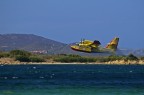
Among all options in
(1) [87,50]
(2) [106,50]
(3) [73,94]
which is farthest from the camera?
(2) [106,50]

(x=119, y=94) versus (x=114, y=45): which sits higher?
(x=114, y=45)

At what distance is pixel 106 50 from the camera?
574 feet

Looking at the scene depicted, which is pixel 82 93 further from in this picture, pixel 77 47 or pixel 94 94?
pixel 77 47

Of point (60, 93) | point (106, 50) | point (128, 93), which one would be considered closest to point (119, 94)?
point (128, 93)

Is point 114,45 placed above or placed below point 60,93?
above

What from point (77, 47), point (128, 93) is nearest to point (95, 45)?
point (77, 47)

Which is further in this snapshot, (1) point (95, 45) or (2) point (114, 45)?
(2) point (114, 45)

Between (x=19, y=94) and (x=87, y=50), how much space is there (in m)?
104

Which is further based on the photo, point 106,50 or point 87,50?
point 106,50

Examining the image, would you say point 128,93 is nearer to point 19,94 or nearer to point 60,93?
point 60,93

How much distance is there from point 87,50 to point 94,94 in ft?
339

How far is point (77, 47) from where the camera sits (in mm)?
156625

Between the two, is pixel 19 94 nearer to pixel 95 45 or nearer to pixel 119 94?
pixel 119 94

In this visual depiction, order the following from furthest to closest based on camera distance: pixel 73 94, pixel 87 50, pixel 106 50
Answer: pixel 106 50, pixel 87 50, pixel 73 94
